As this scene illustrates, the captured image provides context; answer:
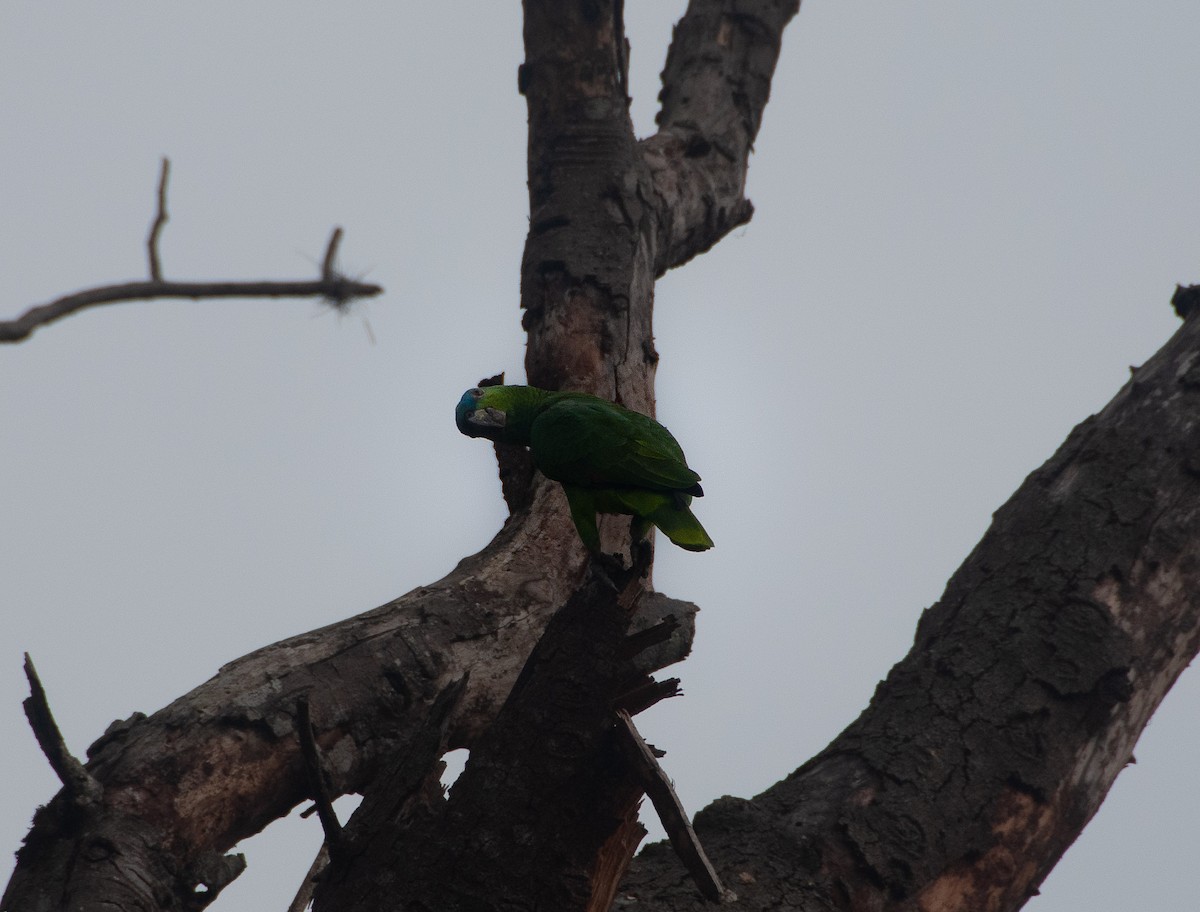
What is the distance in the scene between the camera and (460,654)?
483 centimetres

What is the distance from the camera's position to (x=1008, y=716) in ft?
13.3

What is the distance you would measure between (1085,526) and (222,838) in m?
3.57

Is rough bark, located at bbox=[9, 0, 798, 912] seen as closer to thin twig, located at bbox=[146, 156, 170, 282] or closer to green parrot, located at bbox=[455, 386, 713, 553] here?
green parrot, located at bbox=[455, 386, 713, 553]

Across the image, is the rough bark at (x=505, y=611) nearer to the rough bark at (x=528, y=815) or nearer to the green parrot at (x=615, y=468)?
the rough bark at (x=528, y=815)

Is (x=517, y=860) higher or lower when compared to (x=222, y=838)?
lower

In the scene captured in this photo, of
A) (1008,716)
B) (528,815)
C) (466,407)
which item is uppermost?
(466,407)

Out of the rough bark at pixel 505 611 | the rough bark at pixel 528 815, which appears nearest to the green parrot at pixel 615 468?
the rough bark at pixel 505 611

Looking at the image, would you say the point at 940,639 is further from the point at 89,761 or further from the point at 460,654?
the point at 89,761

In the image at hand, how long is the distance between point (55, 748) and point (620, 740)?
1.83m

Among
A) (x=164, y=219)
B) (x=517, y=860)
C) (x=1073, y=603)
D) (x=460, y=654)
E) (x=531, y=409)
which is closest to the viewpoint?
(x=164, y=219)

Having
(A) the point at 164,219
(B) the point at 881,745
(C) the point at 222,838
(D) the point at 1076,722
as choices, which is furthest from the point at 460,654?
(A) the point at 164,219

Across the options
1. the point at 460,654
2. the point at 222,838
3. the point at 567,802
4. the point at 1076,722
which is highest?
the point at 460,654

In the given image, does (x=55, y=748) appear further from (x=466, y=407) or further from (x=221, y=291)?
(x=466, y=407)

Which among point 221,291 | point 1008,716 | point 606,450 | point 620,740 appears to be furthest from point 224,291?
point 606,450
